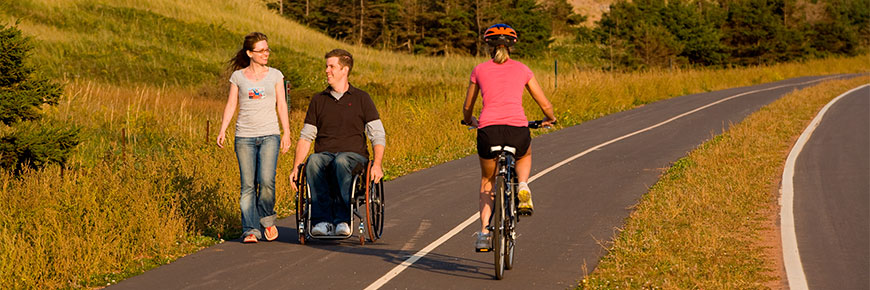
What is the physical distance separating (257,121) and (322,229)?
128cm

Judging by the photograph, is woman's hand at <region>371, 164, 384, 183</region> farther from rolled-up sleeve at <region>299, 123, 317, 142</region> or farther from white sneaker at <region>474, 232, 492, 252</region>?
white sneaker at <region>474, 232, 492, 252</region>

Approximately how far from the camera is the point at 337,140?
9.70 meters

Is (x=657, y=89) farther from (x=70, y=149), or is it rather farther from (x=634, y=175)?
(x=70, y=149)

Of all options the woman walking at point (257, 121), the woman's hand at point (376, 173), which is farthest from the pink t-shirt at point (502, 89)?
the woman walking at point (257, 121)

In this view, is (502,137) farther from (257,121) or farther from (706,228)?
(706,228)

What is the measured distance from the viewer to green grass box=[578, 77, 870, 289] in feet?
28.3

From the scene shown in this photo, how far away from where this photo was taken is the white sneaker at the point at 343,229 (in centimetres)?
962

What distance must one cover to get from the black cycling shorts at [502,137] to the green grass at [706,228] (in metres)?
1.31

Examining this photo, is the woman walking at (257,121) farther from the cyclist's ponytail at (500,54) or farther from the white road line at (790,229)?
the white road line at (790,229)

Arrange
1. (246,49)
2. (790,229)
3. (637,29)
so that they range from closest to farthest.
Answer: (246,49)
(790,229)
(637,29)

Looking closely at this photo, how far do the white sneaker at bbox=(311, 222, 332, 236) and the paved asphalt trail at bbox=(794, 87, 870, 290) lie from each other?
4513 mm

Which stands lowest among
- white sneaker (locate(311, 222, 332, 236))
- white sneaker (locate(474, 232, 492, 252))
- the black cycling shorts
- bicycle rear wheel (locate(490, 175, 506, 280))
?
white sneaker (locate(311, 222, 332, 236))

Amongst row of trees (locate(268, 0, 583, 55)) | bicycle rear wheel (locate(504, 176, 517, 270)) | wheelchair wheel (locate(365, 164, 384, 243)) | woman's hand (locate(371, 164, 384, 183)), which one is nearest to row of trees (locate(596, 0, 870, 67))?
row of trees (locate(268, 0, 583, 55))

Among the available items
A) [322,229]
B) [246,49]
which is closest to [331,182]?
[322,229]
